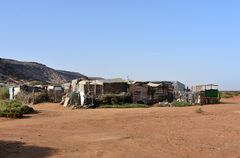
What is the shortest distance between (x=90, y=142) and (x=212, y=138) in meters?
4.69

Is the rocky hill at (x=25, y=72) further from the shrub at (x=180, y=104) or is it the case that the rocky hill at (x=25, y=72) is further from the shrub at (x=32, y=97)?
the shrub at (x=180, y=104)

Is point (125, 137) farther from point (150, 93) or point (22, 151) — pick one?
point (150, 93)

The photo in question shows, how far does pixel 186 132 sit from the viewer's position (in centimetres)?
2006

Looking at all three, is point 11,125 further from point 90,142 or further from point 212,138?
point 212,138

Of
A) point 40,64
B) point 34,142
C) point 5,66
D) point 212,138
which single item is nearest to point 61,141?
point 34,142

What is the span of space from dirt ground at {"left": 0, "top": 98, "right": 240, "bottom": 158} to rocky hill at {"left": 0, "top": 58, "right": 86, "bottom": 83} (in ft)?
197

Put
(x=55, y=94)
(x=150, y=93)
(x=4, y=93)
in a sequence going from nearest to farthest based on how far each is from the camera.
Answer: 1. (x=150, y=93)
2. (x=55, y=94)
3. (x=4, y=93)

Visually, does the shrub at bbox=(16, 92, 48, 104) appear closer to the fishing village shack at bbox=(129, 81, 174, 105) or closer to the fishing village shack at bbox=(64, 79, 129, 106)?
the fishing village shack at bbox=(64, 79, 129, 106)

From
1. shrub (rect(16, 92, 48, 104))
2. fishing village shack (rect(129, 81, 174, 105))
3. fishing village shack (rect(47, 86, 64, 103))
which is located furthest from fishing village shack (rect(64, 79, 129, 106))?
shrub (rect(16, 92, 48, 104))

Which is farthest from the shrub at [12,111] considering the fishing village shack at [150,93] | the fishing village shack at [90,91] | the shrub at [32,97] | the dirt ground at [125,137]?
the fishing village shack at [150,93]

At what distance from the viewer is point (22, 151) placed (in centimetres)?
1471

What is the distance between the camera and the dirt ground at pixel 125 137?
1471cm

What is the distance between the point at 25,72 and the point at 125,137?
8516 cm

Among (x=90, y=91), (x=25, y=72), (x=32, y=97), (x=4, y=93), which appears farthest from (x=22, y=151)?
(x=25, y=72)
